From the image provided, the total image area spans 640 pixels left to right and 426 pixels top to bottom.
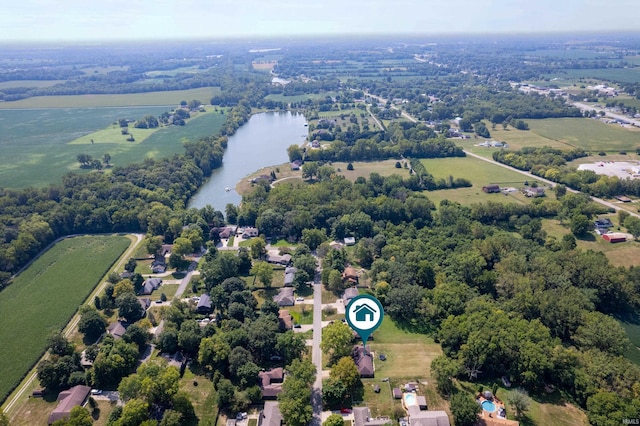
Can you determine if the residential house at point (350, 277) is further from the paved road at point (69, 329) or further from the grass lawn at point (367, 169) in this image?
the grass lawn at point (367, 169)

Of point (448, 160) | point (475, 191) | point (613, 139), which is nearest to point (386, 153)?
point (448, 160)

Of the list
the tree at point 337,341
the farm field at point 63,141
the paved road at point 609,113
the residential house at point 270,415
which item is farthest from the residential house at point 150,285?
the paved road at point 609,113

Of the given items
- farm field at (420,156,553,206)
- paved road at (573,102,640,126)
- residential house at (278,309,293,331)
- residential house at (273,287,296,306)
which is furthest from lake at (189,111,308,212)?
paved road at (573,102,640,126)

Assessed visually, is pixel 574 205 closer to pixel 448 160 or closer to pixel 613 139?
pixel 448 160

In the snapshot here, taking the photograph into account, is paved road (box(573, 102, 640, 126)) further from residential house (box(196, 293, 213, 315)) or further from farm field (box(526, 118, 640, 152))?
residential house (box(196, 293, 213, 315))

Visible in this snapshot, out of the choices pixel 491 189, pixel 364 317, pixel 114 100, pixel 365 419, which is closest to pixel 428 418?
pixel 365 419

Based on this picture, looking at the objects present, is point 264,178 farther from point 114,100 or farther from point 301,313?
point 114,100
